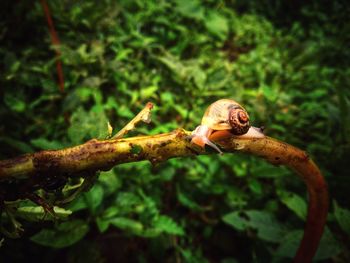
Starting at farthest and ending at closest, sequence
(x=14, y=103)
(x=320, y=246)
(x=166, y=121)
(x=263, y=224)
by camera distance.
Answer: (x=166, y=121)
(x=14, y=103)
(x=263, y=224)
(x=320, y=246)

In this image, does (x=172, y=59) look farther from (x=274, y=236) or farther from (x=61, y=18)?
(x=274, y=236)

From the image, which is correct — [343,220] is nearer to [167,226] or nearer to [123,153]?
[167,226]

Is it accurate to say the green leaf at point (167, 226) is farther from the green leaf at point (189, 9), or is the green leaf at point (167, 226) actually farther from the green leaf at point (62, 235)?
the green leaf at point (189, 9)

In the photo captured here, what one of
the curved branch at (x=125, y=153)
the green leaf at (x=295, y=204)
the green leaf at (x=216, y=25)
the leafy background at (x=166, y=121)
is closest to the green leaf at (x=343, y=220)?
the leafy background at (x=166, y=121)

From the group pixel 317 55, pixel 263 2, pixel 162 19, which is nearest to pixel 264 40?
pixel 317 55

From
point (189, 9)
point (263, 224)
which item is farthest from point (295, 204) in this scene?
point (189, 9)

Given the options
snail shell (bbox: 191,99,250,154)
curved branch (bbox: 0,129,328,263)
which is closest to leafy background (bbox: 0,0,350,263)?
curved branch (bbox: 0,129,328,263)
